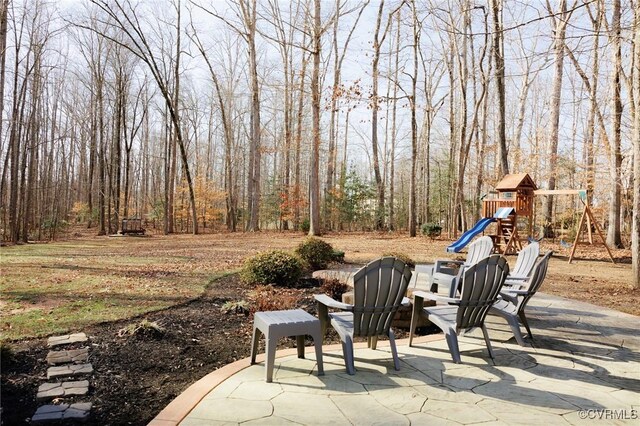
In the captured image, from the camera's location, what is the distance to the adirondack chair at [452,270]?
16.0 ft

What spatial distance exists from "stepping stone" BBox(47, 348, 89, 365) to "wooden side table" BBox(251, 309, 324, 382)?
4.64 feet

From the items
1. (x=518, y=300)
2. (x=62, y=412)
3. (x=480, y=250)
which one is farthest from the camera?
(x=480, y=250)

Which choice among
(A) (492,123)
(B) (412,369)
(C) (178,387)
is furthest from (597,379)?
(A) (492,123)

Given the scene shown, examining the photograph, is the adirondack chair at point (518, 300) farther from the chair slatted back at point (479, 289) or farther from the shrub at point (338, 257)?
the shrub at point (338, 257)

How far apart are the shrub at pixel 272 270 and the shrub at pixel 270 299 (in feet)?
0.77

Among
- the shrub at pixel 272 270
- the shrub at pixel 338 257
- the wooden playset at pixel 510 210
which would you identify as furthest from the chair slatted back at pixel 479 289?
the wooden playset at pixel 510 210

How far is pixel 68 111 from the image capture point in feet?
88.7

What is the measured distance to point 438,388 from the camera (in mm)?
3010

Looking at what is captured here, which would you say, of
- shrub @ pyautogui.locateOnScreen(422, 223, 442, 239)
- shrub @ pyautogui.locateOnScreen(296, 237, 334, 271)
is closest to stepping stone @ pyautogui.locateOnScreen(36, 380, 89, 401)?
shrub @ pyautogui.locateOnScreen(296, 237, 334, 271)

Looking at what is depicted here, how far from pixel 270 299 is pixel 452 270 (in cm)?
248

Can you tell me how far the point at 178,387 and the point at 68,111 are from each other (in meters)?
29.4

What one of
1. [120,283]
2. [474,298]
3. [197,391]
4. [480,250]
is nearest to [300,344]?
[197,391]

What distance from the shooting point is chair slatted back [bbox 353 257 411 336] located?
3.28 meters

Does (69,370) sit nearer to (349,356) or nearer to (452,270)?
(349,356)
